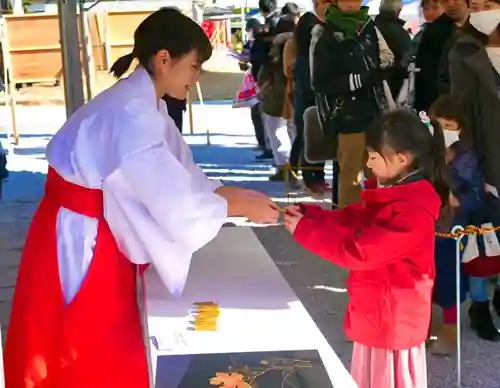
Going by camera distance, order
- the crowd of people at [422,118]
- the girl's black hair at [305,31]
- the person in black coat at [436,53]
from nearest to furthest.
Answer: the crowd of people at [422,118] → the person in black coat at [436,53] → the girl's black hair at [305,31]

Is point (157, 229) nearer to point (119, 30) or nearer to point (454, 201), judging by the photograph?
point (454, 201)

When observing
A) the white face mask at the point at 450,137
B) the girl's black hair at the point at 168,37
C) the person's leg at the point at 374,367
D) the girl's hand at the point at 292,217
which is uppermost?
the girl's black hair at the point at 168,37

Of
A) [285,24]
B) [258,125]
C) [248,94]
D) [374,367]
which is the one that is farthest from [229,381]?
[258,125]

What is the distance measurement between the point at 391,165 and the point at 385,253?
22 cm

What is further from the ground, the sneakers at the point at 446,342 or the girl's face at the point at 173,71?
the girl's face at the point at 173,71

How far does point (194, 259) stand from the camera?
7.53ft

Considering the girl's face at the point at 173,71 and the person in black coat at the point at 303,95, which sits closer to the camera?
the girl's face at the point at 173,71

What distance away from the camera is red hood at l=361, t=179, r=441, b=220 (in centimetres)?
181

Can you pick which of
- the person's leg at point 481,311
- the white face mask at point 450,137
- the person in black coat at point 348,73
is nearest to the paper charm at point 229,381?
the white face mask at point 450,137

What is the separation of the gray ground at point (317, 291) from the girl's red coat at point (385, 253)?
80 centimetres

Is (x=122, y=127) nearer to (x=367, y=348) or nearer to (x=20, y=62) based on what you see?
(x=367, y=348)

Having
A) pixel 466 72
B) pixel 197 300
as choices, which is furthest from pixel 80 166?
pixel 466 72

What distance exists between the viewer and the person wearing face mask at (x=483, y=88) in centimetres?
287

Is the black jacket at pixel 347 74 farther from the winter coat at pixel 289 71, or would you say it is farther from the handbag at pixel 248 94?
the handbag at pixel 248 94
